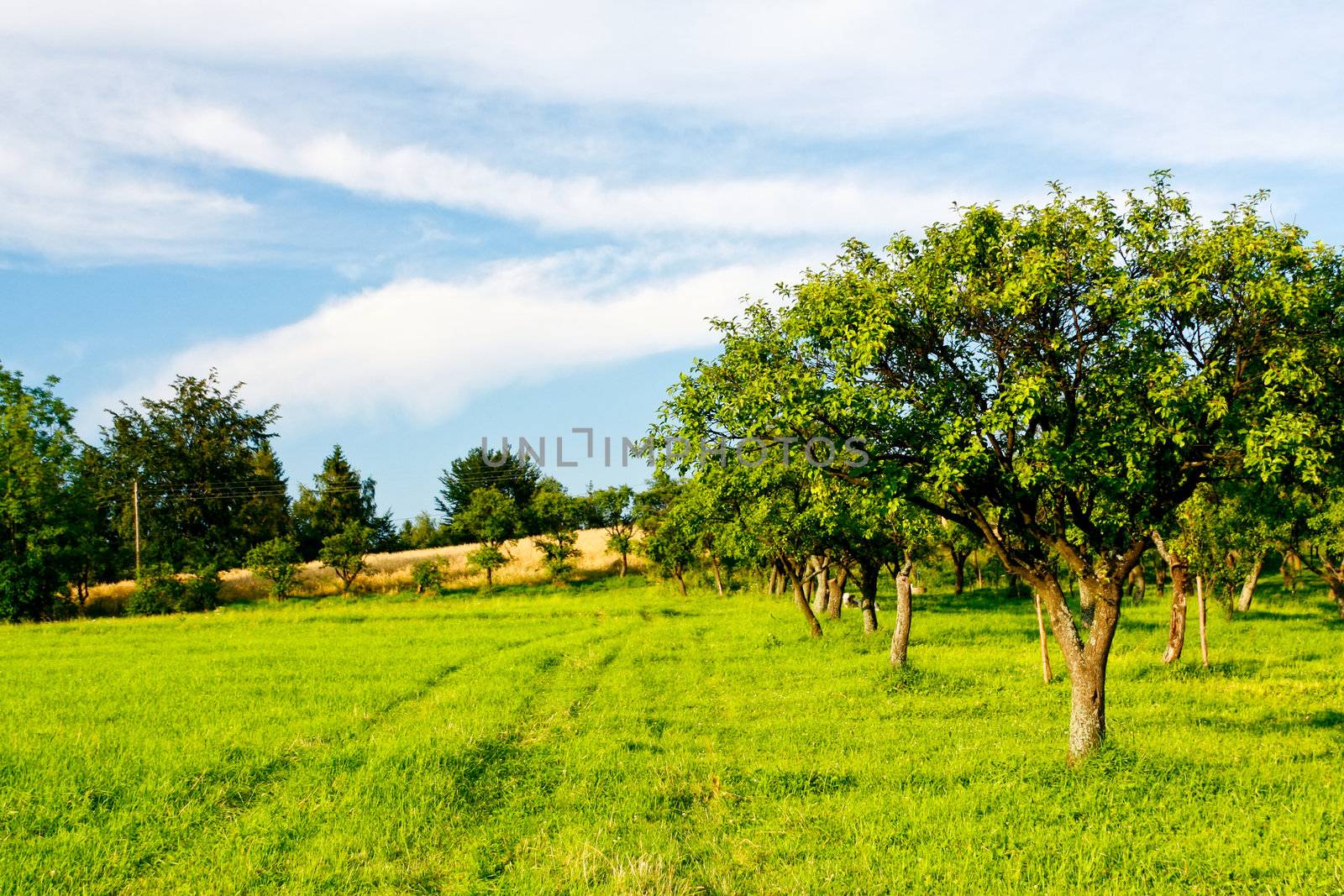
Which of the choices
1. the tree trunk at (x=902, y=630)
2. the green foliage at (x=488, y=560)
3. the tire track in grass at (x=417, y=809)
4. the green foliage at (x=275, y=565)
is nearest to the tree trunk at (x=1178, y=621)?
the tree trunk at (x=902, y=630)

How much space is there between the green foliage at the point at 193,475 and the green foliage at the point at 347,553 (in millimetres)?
13802

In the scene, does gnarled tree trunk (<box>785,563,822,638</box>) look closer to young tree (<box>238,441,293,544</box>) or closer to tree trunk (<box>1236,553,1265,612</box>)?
tree trunk (<box>1236,553,1265,612</box>)

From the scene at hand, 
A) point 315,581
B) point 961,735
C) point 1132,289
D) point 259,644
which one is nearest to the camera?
point 1132,289

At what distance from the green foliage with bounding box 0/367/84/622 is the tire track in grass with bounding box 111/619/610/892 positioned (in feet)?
178

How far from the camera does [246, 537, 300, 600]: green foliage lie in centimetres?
7469

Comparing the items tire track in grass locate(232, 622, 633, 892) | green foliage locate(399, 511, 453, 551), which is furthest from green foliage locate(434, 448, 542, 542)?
tire track in grass locate(232, 622, 633, 892)

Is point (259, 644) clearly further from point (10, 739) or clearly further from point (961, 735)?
point (961, 735)

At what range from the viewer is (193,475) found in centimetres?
9231

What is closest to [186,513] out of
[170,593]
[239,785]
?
[170,593]

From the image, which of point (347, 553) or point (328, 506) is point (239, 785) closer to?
point (347, 553)

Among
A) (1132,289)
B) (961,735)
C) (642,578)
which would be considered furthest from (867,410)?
(642,578)

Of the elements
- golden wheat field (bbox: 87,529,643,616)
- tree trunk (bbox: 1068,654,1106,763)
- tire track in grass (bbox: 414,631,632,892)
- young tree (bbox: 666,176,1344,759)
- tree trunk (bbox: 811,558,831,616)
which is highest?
young tree (bbox: 666,176,1344,759)

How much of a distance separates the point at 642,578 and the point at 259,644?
45646 mm

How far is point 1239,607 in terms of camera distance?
4741cm
